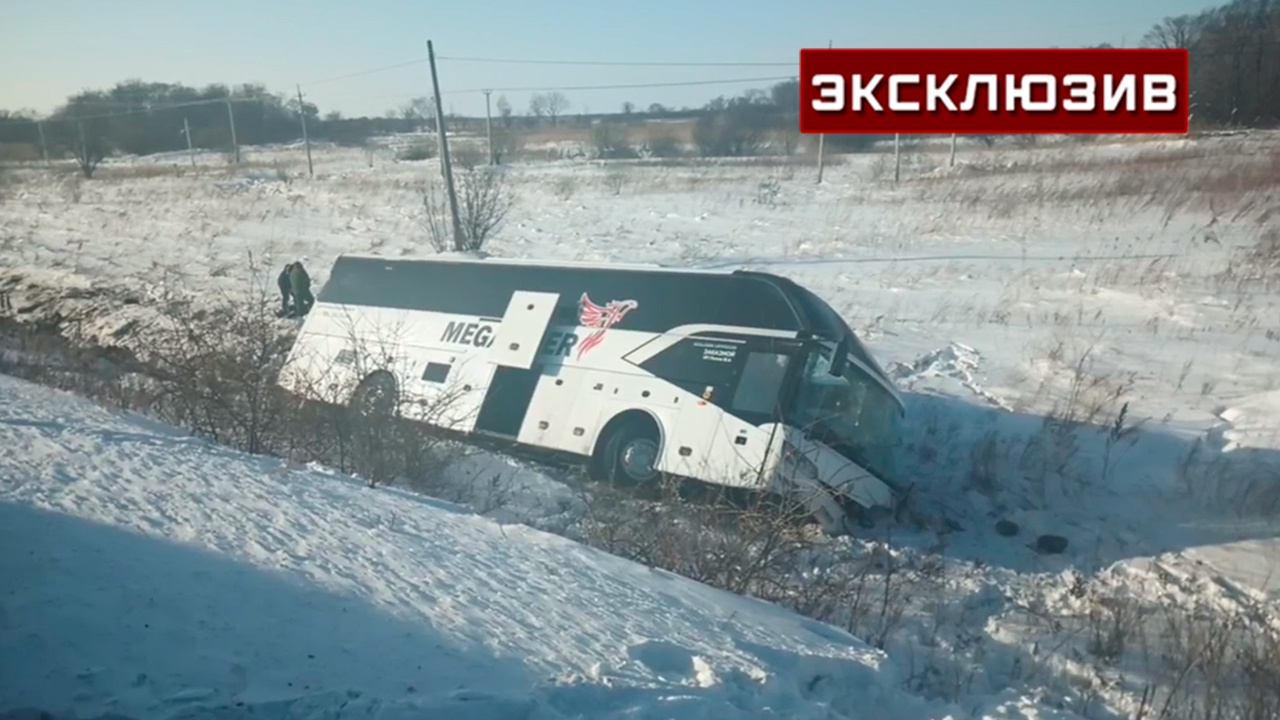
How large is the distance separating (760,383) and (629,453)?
5.97 feet

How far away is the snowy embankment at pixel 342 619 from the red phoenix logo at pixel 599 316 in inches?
209

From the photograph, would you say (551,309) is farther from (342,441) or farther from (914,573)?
(914,573)

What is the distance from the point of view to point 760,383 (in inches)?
389

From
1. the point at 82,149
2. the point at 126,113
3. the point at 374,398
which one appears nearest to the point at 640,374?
the point at 374,398

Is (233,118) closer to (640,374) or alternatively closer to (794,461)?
(640,374)

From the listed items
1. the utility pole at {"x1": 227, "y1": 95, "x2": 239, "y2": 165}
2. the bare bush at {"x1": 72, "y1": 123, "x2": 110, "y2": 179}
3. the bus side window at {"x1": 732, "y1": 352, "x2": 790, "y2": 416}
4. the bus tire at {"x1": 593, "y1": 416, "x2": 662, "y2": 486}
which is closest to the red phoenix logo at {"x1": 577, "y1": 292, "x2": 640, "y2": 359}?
the bus tire at {"x1": 593, "y1": 416, "x2": 662, "y2": 486}

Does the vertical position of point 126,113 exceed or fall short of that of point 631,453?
it exceeds it

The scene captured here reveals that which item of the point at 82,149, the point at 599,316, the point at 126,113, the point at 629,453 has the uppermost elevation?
the point at 126,113

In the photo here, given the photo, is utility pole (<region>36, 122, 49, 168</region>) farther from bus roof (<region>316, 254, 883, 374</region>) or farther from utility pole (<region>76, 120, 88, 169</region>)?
bus roof (<region>316, 254, 883, 374</region>)

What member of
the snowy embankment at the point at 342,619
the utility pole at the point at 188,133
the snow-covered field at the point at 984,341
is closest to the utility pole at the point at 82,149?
the snow-covered field at the point at 984,341

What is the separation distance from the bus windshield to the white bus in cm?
2

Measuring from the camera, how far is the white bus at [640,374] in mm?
9773

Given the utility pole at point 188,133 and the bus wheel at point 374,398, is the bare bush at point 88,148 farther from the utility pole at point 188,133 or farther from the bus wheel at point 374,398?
the bus wheel at point 374,398

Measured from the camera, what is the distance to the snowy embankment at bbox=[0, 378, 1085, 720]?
3.57 metres
